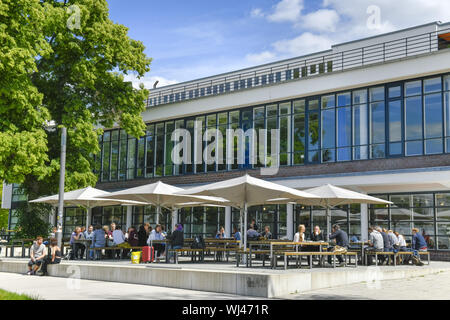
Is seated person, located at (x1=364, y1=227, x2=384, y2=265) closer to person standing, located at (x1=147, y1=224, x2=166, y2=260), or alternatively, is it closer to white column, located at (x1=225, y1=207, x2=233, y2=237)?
person standing, located at (x1=147, y1=224, x2=166, y2=260)

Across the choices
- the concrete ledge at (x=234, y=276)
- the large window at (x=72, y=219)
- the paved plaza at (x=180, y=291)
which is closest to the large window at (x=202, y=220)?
the large window at (x=72, y=219)

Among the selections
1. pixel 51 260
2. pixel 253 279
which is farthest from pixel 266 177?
pixel 253 279

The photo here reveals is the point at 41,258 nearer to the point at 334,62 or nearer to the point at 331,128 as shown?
the point at 331,128

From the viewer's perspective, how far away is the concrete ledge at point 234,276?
11.1 meters

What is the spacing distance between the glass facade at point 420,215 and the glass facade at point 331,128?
86.7 inches

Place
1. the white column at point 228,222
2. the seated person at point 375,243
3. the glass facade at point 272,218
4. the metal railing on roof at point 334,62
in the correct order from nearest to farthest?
the seated person at point 375,243
the metal railing on roof at point 334,62
the glass facade at point 272,218
the white column at point 228,222

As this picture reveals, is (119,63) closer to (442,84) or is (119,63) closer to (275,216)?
(275,216)

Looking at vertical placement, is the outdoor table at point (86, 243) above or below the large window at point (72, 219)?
below

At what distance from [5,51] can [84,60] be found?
15.0 feet

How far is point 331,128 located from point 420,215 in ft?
18.0

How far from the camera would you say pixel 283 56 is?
35562 mm

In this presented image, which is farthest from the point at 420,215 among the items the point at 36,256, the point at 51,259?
the point at 36,256

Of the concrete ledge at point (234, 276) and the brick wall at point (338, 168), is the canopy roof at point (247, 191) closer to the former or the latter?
the concrete ledge at point (234, 276)

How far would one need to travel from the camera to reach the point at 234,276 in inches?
449
